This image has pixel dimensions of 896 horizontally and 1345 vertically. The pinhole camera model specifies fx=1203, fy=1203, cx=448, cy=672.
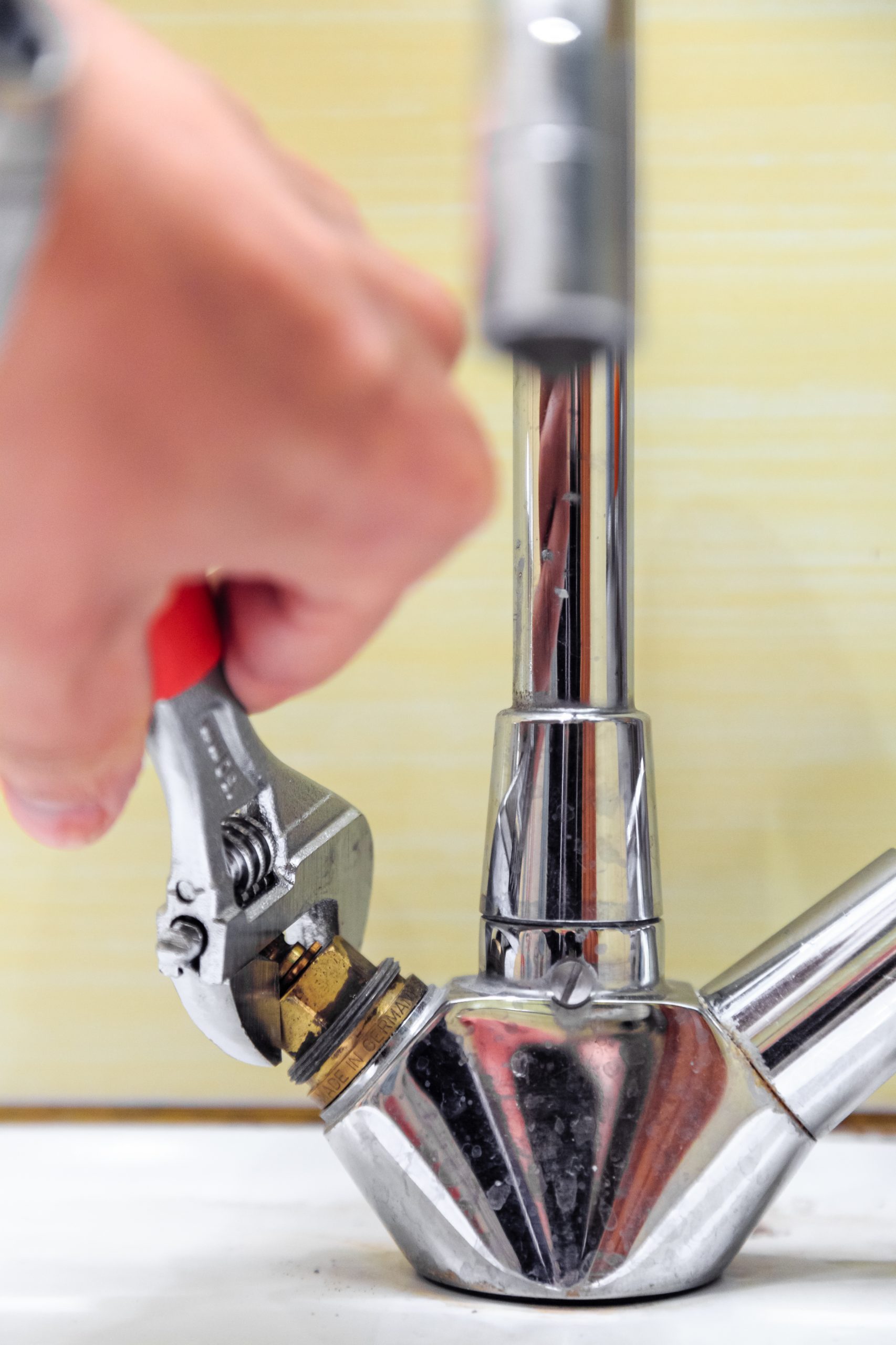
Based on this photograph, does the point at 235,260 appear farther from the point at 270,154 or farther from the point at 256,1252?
the point at 256,1252

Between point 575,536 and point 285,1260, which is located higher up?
point 575,536

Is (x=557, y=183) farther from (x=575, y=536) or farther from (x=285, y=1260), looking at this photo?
(x=285, y=1260)

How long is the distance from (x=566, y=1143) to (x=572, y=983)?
4 cm

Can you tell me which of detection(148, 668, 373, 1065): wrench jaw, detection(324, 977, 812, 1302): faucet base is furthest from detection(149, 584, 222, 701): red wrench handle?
detection(324, 977, 812, 1302): faucet base

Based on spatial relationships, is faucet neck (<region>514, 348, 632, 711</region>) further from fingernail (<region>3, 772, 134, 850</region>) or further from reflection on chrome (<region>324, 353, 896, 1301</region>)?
fingernail (<region>3, 772, 134, 850</region>)

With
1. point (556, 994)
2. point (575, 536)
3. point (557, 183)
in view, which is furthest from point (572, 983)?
point (557, 183)

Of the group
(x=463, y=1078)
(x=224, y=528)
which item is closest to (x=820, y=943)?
(x=463, y=1078)

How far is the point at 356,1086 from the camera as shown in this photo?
13.9 inches

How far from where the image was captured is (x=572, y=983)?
0.35 metres

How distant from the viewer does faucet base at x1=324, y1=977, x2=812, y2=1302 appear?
34 centimetres

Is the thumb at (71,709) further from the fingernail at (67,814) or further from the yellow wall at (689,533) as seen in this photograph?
the yellow wall at (689,533)

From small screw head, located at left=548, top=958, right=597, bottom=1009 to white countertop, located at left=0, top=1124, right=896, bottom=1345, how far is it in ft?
0.28

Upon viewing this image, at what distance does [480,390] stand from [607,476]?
0.50ft

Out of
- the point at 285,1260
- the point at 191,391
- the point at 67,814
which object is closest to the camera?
the point at 191,391
